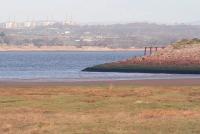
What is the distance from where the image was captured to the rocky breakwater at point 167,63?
74.2m

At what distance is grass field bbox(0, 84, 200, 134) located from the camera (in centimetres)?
1969

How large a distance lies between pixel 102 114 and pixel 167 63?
54029 mm

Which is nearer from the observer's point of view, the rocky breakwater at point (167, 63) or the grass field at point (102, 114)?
the grass field at point (102, 114)

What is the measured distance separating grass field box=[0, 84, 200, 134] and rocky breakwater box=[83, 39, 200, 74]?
1614 inches

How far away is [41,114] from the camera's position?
23.8m

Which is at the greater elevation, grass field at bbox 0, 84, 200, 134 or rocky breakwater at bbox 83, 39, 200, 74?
grass field at bbox 0, 84, 200, 134

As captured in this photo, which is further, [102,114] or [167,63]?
[167,63]

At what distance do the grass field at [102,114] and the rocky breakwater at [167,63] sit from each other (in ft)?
135

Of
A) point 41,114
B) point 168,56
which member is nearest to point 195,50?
point 168,56

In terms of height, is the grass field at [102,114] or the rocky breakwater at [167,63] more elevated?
the grass field at [102,114]

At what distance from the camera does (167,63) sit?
253 feet

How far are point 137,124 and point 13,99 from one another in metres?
11.1

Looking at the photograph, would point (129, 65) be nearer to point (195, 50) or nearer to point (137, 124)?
point (195, 50)

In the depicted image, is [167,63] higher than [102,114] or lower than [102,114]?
lower
